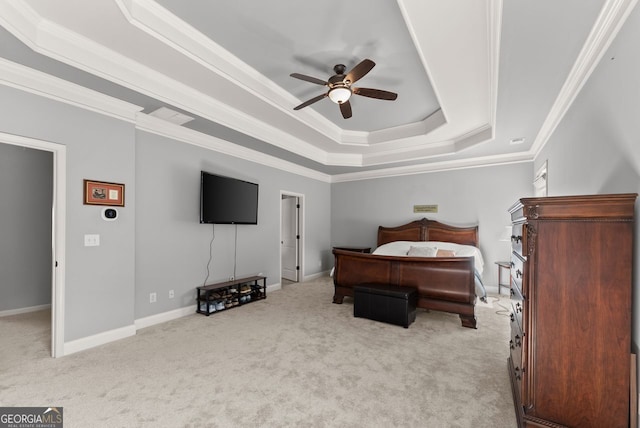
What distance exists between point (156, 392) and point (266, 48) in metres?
2.98

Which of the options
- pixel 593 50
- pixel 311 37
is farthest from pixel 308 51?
pixel 593 50

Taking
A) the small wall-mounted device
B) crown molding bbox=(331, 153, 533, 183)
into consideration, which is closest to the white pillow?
crown molding bbox=(331, 153, 533, 183)

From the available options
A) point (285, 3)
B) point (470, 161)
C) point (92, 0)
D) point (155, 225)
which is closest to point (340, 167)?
point (470, 161)

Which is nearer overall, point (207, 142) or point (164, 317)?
point (164, 317)

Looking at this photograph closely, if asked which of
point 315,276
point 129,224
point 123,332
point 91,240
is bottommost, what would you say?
point 315,276

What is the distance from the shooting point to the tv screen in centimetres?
404

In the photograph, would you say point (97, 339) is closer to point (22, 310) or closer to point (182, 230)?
point (182, 230)

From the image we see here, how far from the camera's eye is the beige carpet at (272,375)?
6.24 feet

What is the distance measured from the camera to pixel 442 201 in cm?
579

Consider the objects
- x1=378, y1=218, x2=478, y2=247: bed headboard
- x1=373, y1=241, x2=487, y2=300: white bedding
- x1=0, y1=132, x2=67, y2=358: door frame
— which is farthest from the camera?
x1=378, y1=218, x2=478, y2=247: bed headboard

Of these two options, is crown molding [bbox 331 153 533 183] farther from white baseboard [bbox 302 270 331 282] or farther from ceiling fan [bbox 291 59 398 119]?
ceiling fan [bbox 291 59 398 119]

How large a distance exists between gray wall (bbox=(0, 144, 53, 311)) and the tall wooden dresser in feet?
19.3

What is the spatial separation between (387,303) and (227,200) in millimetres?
2694

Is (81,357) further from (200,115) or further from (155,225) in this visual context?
(200,115)
